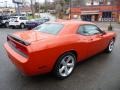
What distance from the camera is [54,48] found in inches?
148

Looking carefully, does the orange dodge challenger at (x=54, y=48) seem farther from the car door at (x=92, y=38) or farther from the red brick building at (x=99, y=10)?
the red brick building at (x=99, y=10)

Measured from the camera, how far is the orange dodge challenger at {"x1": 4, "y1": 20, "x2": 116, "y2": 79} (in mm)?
3516

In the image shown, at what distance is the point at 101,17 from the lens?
43812 millimetres

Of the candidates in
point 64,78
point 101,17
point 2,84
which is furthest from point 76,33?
point 101,17

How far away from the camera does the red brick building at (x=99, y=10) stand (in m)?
42.8

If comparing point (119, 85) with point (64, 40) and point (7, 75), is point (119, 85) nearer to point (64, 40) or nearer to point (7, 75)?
point (64, 40)

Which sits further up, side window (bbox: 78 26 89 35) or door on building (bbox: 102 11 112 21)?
door on building (bbox: 102 11 112 21)

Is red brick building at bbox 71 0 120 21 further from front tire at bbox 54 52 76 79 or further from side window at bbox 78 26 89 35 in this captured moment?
front tire at bbox 54 52 76 79

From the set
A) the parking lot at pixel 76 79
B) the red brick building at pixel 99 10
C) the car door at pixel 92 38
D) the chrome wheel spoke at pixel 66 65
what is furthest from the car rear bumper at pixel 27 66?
the red brick building at pixel 99 10

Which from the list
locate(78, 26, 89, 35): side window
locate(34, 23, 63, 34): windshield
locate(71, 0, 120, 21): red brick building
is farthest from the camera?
locate(71, 0, 120, 21): red brick building

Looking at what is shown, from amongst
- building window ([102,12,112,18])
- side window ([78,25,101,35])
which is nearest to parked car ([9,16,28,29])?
side window ([78,25,101,35])

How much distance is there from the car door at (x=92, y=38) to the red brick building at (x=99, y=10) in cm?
3863

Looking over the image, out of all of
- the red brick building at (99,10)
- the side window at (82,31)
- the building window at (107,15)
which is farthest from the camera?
the building window at (107,15)

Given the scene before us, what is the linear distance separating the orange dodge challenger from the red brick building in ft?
130
